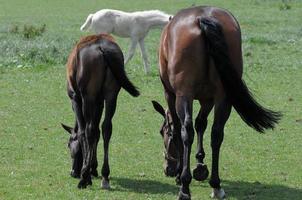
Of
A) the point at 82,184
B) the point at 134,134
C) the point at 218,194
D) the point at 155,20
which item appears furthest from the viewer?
the point at 155,20

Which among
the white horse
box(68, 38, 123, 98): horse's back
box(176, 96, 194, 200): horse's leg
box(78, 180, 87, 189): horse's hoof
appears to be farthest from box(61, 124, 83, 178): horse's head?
the white horse

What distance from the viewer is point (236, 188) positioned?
8.26 meters

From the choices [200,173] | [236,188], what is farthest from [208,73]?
[236,188]

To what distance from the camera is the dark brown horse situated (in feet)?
23.9

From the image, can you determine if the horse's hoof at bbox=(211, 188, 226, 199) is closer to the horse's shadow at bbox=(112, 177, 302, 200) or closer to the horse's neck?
the horse's shadow at bbox=(112, 177, 302, 200)

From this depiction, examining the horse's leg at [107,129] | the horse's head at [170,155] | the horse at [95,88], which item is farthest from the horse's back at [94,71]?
the horse's head at [170,155]

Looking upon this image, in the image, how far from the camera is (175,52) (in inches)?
293

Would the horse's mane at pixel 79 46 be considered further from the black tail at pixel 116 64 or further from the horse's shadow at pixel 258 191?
the horse's shadow at pixel 258 191

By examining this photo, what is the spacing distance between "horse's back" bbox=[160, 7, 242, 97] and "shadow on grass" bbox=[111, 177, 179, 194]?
4.25 feet

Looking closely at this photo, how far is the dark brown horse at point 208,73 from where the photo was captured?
7293 mm

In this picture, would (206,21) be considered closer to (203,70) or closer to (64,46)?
(203,70)

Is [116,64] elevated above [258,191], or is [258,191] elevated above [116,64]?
[116,64]

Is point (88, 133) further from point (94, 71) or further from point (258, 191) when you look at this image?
point (258, 191)

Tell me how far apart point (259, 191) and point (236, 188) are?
0.29 m
